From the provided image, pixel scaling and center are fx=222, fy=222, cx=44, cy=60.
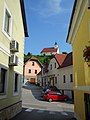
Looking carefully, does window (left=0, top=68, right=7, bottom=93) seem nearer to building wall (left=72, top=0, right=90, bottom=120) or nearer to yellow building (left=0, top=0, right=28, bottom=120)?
yellow building (left=0, top=0, right=28, bottom=120)

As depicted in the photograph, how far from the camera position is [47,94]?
3125 cm

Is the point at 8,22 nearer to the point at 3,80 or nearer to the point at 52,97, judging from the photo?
the point at 3,80

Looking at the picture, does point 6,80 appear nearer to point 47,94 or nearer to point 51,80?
point 47,94

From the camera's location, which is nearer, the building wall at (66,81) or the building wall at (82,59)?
the building wall at (82,59)

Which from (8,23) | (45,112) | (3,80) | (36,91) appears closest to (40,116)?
(45,112)

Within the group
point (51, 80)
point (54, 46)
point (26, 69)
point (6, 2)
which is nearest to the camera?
point (6, 2)

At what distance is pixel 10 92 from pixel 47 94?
18.4m

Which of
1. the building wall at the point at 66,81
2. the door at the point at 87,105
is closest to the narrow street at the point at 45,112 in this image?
the door at the point at 87,105

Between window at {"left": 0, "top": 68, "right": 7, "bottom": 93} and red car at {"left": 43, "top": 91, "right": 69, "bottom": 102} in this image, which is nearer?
window at {"left": 0, "top": 68, "right": 7, "bottom": 93}

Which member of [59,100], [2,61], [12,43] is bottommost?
[59,100]

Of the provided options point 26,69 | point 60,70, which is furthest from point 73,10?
point 26,69

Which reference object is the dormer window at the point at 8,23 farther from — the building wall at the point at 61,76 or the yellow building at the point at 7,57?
the building wall at the point at 61,76

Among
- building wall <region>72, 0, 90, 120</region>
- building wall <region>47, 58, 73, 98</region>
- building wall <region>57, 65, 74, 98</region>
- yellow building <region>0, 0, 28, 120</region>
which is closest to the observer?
building wall <region>72, 0, 90, 120</region>

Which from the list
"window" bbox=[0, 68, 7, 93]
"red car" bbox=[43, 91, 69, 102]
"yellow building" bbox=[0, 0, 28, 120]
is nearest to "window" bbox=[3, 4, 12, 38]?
"yellow building" bbox=[0, 0, 28, 120]
